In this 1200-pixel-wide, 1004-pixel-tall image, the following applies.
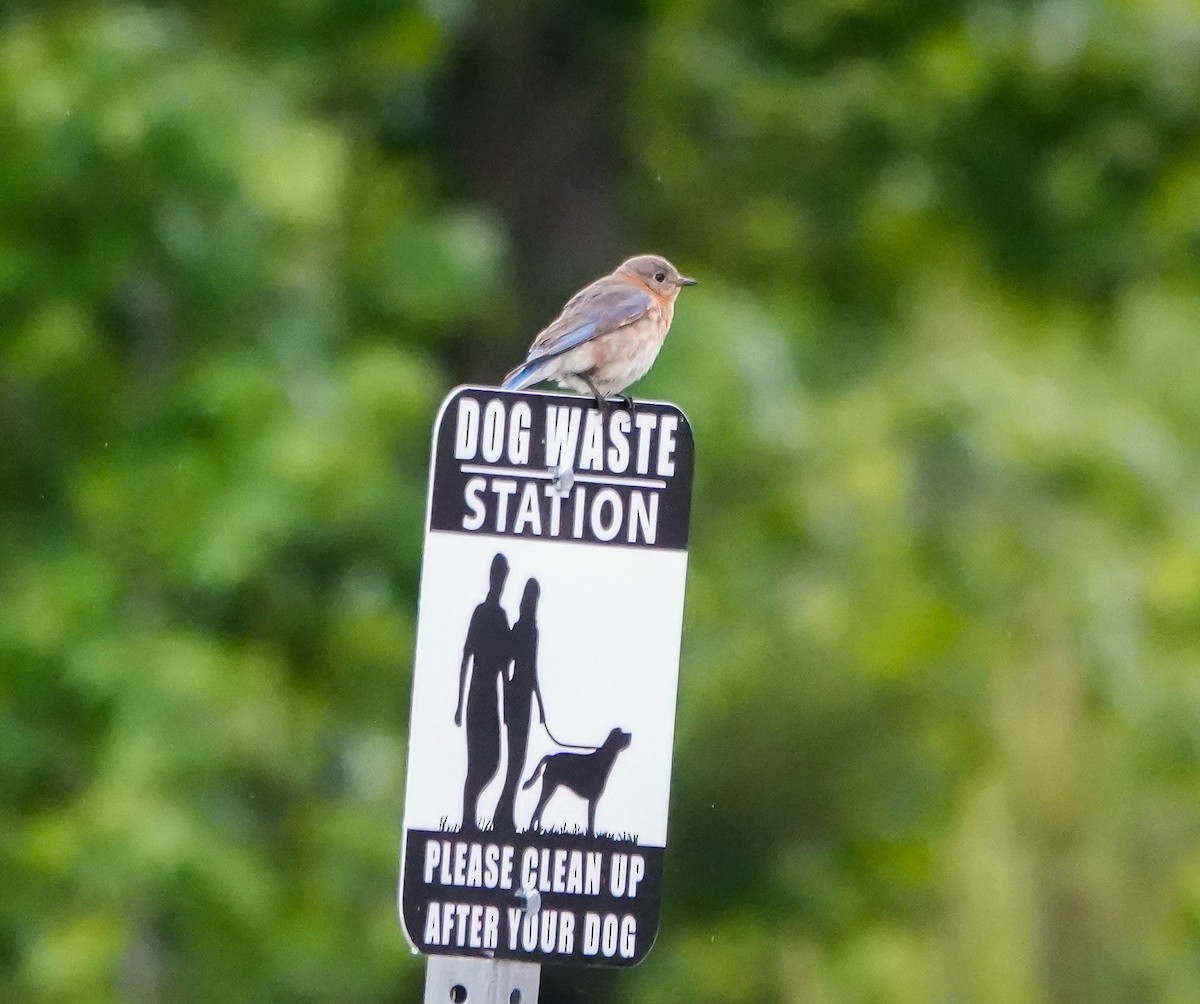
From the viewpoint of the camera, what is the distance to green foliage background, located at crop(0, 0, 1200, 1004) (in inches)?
271

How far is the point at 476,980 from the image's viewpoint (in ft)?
8.70

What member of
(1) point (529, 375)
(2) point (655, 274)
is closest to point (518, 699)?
(1) point (529, 375)

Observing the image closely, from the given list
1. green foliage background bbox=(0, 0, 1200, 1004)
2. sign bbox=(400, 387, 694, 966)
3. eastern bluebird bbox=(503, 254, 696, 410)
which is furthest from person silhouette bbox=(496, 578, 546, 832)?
green foliage background bbox=(0, 0, 1200, 1004)

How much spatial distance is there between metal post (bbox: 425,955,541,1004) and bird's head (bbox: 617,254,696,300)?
2644 mm

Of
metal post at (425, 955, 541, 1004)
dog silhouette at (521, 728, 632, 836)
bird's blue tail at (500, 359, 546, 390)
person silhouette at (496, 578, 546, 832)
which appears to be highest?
bird's blue tail at (500, 359, 546, 390)

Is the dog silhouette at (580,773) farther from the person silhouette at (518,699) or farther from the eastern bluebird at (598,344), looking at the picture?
the eastern bluebird at (598,344)

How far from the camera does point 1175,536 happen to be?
880 cm

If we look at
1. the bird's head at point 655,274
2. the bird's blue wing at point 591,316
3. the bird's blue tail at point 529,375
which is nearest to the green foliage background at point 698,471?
the bird's head at point 655,274

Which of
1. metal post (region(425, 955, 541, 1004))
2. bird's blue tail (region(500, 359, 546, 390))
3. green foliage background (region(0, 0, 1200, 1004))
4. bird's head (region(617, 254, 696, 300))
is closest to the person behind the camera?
metal post (region(425, 955, 541, 1004))

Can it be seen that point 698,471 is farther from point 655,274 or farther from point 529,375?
point 529,375

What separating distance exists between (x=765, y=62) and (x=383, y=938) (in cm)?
371

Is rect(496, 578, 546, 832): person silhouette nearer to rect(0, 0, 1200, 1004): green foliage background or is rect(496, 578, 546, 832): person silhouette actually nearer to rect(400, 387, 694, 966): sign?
rect(400, 387, 694, 966): sign

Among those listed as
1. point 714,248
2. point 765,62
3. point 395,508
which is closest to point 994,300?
point 714,248

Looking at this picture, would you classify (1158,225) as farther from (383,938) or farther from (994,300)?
(383,938)
